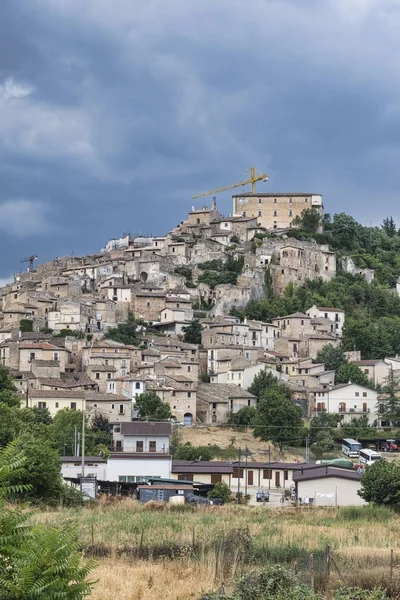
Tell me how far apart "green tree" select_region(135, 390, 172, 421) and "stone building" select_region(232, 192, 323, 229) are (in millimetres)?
48584

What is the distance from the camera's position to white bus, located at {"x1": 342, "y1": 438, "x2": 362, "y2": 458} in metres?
60.3

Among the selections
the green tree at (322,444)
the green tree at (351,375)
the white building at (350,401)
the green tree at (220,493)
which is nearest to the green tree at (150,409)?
the green tree at (322,444)

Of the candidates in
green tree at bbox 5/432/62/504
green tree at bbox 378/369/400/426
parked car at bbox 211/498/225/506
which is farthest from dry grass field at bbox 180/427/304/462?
green tree at bbox 5/432/62/504

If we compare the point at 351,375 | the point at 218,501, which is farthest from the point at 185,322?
the point at 218,501

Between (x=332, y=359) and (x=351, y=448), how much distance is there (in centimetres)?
1825

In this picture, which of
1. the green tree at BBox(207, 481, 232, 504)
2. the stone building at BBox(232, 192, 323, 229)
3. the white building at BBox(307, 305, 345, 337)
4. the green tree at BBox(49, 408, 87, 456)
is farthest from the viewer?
the stone building at BBox(232, 192, 323, 229)

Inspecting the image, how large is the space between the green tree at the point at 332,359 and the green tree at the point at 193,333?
32.7 feet

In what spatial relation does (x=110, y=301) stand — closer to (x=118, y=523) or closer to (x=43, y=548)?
(x=118, y=523)

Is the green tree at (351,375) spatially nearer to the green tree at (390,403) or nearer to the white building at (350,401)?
the green tree at (390,403)

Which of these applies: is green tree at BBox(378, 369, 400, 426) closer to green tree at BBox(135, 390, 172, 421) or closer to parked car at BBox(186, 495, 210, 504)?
green tree at BBox(135, 390, 172, 421)

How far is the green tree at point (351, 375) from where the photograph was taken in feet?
243

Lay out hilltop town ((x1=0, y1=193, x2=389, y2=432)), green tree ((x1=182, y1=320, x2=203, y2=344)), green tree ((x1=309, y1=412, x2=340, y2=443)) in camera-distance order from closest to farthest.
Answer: green tree ((x1=309, y1=412, x2=340, y2=443)), hilltop town ((x1=0, y1=193, x2=389, y2=432)), green tree ((x1=182, y1=320, x2=203, y2=344))

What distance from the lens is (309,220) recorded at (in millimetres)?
108688

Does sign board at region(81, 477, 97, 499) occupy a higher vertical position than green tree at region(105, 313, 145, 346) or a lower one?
lower
